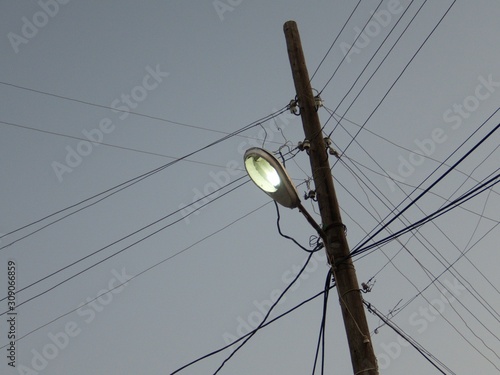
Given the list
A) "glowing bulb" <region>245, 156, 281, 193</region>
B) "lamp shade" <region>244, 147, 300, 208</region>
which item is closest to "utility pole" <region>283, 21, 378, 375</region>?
"lamp shade" <region>244, 147, 300, 208</region>

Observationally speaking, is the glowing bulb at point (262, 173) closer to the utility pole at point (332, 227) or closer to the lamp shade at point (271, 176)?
the lamp shade at point (271, 176)

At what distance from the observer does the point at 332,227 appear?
5.75m

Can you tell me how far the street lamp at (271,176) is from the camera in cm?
512

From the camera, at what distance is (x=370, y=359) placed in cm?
493

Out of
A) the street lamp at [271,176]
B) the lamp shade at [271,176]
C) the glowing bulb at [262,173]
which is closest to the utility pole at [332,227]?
the street lamp at [271,176]

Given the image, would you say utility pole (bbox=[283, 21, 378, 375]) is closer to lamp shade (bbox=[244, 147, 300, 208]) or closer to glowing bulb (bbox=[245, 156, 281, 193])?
lamp shade (bbox=[244, 147, 300, 208])

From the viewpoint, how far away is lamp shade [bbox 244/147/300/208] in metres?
5.12

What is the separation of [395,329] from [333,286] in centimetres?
87

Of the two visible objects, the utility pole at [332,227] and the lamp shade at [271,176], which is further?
the lamp shade at [271,176]

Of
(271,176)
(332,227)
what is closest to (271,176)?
(271,176)

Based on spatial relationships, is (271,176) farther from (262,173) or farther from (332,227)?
(332,227)

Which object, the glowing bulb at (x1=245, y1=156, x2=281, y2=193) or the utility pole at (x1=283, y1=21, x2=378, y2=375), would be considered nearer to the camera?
the utility pole at (x1=283, y1=21, x2=378, y2=375)

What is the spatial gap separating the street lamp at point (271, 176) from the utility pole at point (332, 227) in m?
0.63

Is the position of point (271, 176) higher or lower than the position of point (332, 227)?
higher
